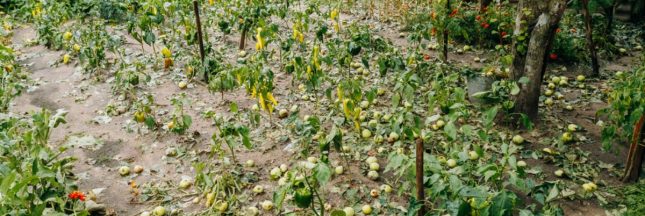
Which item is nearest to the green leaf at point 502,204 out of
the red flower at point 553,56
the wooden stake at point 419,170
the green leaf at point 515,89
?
A: the wooden stake at point 419,170

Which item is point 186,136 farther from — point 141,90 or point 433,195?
point 433,195

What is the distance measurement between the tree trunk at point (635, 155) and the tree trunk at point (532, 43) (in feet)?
2.96

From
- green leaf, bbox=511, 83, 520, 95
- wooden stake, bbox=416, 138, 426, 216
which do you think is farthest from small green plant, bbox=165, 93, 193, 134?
green leaf, bbox=511, 83, 520, 95

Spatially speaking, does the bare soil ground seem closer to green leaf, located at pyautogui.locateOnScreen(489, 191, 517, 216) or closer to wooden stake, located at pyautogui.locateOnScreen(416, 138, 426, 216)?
wooden stake, located at pyautogui.locateOnScreen(416, 138, 426, 216)

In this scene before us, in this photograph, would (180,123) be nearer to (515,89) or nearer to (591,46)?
(515,89)

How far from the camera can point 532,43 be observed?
3.94 meters

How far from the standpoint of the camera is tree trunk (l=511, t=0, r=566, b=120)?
3.78 metres

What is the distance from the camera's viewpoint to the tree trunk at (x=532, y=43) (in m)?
3.78

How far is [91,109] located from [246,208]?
2.60m

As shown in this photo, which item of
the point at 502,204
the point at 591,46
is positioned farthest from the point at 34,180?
the point at 591,46

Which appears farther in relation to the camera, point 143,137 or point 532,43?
point 143,137

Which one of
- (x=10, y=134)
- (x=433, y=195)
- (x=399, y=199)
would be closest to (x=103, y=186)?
(x=10, y=134)

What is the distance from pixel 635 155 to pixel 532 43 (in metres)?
1.14

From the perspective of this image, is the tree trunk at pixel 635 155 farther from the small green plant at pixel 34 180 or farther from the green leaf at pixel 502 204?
the small green plant at pixel 34 180
